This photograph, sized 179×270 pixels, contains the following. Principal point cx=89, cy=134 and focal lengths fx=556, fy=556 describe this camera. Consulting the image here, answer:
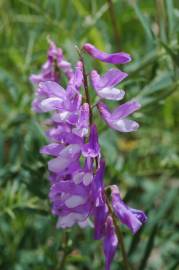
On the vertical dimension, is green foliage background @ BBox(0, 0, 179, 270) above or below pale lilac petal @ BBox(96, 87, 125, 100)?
below

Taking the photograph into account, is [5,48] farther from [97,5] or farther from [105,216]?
[105,216]

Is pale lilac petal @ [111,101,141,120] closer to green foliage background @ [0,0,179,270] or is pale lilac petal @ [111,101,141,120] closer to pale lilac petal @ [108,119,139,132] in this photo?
pale lilac petal @ [108,119,139,132]

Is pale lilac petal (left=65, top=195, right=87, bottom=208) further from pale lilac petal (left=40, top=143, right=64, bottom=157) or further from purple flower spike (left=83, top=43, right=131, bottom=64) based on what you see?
purple flower spike (left=83, top=43, right=131, bottom=64)

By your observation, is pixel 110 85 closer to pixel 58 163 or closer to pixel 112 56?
pixel 112 56

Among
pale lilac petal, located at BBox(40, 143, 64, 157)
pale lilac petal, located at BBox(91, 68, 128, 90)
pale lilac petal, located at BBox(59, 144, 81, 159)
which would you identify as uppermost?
pale lilac petal, located at BBox(91, 68, 128, 90)

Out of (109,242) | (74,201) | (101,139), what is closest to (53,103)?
(74,201)

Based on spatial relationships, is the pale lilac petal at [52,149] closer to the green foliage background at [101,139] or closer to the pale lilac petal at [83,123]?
the pale lilac petal at [83,123]

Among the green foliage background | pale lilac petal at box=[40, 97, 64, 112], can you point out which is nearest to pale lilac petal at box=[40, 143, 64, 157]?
pale lilac petal at box=[40, 97, 64, 112]

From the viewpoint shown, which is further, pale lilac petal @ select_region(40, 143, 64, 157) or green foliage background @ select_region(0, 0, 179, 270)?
green foliage background @ select_region(0, 0, 179, 270)
